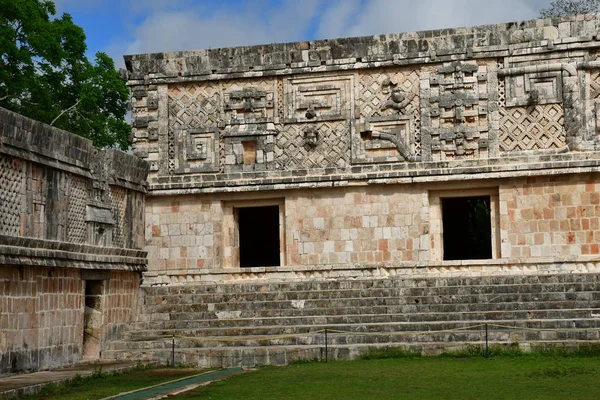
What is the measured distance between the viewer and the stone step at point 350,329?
46.0ft

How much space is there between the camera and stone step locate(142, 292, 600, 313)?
1502 centimetres

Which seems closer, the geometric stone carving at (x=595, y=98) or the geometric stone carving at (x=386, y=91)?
the geometric stone carving at (x=595, y=98)

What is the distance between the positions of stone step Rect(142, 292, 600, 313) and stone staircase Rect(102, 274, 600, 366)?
0.05ft

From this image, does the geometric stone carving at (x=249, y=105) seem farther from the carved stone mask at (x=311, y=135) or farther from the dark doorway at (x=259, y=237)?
the dark doorway at (x=259, y=237)

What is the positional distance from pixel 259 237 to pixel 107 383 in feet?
36.7

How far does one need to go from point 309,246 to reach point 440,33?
169 inches

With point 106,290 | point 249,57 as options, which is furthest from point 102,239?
point 249,57

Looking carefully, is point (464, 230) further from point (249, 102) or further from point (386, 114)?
point (249, 102)

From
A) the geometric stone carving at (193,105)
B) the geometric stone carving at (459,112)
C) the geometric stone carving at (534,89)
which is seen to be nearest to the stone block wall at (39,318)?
the geometric stone carving at (193,105)

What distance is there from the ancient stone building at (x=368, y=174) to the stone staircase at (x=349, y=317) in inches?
1.5

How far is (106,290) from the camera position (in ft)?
51.5

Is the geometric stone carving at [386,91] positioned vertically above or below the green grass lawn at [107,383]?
above

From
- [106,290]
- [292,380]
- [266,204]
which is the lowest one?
[292,380]

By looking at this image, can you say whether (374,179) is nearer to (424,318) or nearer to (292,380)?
(424,318)
